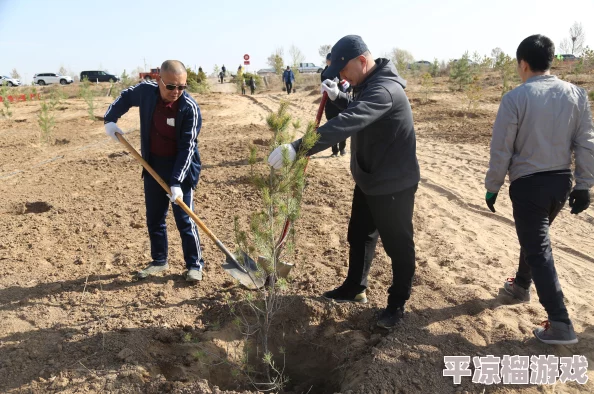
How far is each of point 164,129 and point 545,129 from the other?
8.60 ft

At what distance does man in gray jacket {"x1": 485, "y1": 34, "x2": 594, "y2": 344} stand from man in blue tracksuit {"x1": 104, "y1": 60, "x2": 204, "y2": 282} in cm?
217

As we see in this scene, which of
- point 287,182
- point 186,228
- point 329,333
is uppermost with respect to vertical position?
point 287,182

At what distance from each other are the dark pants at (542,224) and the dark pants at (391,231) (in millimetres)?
675

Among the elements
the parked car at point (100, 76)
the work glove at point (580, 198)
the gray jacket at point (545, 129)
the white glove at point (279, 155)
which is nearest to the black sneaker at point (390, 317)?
the gray jacket at point (545, 129)

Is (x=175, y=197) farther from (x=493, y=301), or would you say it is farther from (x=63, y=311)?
(x=493, y=301)

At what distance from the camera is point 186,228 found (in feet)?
12.2

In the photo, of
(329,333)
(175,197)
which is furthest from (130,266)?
(329,333)

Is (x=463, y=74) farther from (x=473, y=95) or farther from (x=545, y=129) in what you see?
(x=545, y=129)

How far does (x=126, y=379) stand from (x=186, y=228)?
4.43ft

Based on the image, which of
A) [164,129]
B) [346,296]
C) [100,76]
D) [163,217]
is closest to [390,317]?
[346,296]

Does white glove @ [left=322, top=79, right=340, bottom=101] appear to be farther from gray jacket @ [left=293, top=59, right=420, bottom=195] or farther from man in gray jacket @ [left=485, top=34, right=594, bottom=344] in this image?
man in gray jacket @ [left=485, top=34, right=594, bottom=344]

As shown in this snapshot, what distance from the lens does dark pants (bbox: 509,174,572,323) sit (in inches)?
107

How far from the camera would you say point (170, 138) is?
138 inches

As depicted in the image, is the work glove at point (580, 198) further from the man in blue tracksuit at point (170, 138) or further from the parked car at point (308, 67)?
the parked car at point (308, 67)
